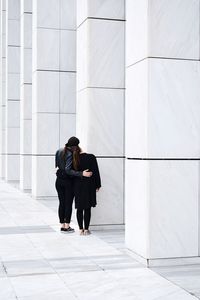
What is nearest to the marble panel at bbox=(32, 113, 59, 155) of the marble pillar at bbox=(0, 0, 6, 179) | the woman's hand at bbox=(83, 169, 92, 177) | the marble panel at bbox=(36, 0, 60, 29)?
the marble panel at bbox=(36, 0, 60, 29)

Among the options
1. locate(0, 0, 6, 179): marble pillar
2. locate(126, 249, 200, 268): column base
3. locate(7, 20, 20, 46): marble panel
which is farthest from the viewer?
locate(0, 0, 6, 179): marble pillar

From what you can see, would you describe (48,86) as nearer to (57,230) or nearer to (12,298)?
(57,230)

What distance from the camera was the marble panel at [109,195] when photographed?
10188mm

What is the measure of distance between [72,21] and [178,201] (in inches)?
414

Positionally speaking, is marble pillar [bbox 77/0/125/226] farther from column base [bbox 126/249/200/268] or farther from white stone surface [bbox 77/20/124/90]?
column base [bbox 126/249/200/268]

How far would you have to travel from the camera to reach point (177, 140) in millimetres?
7309

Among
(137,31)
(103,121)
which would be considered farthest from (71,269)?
(103,121)

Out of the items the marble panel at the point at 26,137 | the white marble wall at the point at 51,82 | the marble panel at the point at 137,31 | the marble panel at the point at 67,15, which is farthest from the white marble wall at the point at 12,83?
the marble panel at the point at 137,31

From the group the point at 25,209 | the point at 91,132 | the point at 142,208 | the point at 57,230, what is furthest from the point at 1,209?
the point at 142,208

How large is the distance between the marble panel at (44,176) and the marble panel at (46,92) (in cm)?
164

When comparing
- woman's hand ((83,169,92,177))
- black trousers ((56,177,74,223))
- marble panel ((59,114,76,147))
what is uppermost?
marble panel ((59,114,76,147))

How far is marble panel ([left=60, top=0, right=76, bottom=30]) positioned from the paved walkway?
314 inches

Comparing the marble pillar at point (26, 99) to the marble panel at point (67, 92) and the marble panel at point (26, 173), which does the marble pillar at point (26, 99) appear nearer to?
the marble panel at point (26, 173)

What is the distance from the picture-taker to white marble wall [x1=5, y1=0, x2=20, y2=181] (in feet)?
81.1
